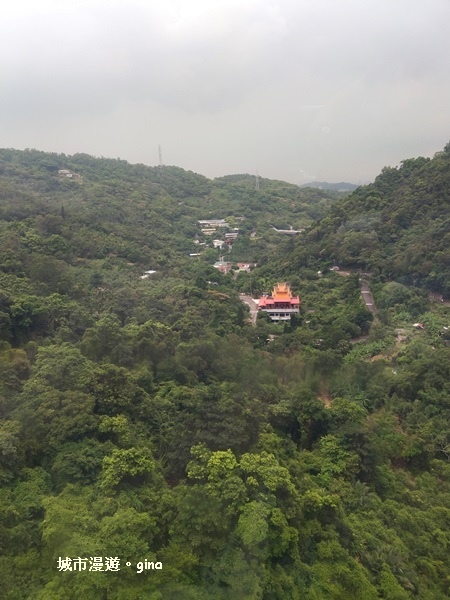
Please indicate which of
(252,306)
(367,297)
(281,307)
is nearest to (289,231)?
(252,306)

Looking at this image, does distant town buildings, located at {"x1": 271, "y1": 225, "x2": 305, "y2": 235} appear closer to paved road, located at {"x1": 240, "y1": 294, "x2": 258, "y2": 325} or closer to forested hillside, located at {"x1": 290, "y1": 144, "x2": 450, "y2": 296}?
Answer: forested hillside, located at {"x1": 290, "y1": 144, "x2": 450, "y2": 296}

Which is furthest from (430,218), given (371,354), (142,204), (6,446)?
(142,204)

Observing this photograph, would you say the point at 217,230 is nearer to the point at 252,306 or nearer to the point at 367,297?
the point at 252,306

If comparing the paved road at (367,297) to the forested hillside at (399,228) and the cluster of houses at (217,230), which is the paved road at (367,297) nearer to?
the forested hillside at (399,228)

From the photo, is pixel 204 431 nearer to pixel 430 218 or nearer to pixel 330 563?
pixel 330 563

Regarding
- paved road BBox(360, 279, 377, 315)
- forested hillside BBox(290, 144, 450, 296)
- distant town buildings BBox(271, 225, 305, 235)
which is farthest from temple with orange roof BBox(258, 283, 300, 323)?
distant town buildings BBox(271, 225, 305, 235)

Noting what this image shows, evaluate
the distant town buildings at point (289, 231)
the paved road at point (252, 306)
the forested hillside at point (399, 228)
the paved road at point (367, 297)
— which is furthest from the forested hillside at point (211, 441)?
the distant town buildings at point (289, 231)
